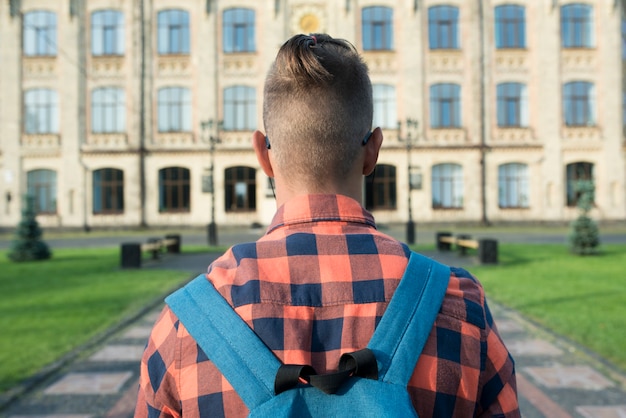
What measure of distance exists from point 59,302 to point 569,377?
7771 millimetres

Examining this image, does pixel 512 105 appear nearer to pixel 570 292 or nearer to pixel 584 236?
pixel 584 236

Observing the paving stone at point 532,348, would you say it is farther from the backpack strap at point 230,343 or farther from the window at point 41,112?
the window at point 41,112

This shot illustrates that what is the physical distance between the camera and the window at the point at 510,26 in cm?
2753

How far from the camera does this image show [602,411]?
4.28m

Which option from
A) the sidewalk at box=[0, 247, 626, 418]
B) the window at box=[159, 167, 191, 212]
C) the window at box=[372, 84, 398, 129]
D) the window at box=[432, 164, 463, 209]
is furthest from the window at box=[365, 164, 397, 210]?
the sidewalk at box=[0, 247, 626, 418]

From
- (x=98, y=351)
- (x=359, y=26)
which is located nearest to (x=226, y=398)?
(x=98, y=351)

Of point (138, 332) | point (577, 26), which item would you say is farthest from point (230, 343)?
point (577, 26)

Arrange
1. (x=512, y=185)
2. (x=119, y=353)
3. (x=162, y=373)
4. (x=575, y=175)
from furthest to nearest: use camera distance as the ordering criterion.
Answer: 1. (x=512, y=185)
2. (x=575, y=175)
3. (x=119, y=353)
4. (x=162, y=373)

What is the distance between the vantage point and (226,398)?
109 centimetres

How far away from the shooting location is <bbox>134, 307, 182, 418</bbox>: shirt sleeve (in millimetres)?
1158

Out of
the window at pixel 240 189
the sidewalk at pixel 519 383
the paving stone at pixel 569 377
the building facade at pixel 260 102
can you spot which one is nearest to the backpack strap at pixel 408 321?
the sidewalk at pixel 519 383

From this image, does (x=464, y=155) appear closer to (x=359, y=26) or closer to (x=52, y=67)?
(x=359, y=26)

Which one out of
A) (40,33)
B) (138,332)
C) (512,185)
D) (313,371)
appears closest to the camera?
(313,371)

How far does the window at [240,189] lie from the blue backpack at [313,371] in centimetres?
2670
